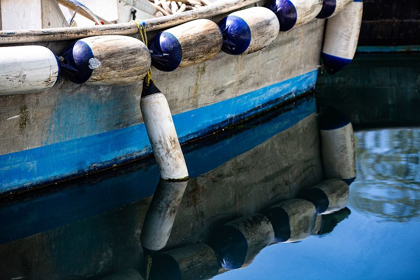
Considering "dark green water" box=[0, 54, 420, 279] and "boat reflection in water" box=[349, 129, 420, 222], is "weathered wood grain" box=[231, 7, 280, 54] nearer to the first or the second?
"dark green water" box=[0, 54, 420, 279]

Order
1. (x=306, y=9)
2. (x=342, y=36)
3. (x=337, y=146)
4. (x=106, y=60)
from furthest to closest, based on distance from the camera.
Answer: (x=342, y=36), (x=337, y=146), (x=306, y=9), (x=106, y=60)

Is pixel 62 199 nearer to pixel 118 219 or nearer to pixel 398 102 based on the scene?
pixel 118 219

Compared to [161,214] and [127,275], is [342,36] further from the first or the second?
[127,275]

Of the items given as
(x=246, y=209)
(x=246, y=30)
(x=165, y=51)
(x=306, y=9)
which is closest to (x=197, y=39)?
(x=165, y=51)

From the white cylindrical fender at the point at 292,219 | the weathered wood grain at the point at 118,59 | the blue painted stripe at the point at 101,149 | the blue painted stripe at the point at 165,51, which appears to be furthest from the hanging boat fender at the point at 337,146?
the weathered wood grain at the point at 118,59

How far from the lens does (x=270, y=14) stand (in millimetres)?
5125

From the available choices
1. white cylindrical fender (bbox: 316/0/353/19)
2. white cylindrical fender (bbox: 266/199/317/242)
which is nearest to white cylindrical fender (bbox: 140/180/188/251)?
Result: white cylindrical fender (bbox: 266/199/317/242)

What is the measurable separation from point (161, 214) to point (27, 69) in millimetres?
1316

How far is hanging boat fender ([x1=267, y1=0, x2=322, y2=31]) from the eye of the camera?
5387mm

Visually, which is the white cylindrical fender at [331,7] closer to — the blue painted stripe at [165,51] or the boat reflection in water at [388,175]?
the boat reflection in water at [388,175]

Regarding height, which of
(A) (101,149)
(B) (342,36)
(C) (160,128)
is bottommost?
(A) (101,149)

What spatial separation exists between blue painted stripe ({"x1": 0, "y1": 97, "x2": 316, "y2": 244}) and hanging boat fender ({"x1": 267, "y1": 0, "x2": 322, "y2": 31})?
1050 mm

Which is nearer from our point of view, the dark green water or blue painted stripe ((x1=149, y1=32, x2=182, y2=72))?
the dark green water

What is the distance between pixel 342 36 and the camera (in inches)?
264
